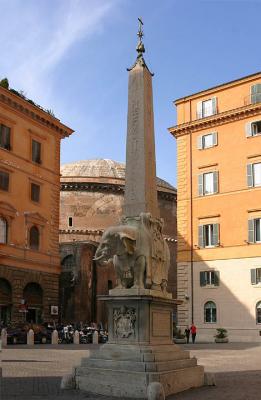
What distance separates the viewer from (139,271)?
35.5 feet

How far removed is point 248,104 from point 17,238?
15.9m

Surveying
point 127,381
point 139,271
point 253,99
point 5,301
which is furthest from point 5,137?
point 127,381

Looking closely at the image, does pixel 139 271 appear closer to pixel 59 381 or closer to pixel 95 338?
pixel 59 381

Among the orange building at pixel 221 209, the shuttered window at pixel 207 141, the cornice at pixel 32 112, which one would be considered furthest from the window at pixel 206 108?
the cornice at pixel 32 112

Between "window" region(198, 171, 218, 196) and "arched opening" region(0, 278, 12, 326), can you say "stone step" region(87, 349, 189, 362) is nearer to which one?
"arched opening" region(0, 278, 12, 326)

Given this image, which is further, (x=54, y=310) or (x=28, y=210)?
(x=54, y=310)

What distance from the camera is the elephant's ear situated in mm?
10852

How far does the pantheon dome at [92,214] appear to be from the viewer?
40.8m

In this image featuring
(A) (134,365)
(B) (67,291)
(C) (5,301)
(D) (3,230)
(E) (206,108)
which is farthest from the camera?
(B) (67,291)

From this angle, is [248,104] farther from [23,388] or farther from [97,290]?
[23,388]

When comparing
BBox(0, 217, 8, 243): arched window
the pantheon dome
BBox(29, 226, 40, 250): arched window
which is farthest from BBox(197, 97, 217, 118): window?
BBox(0, 217, 8, 243): arched window

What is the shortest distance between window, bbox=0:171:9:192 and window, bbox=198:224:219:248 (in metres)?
12.2

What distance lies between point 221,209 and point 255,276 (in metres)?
4.71

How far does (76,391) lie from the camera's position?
10242 millimetres
